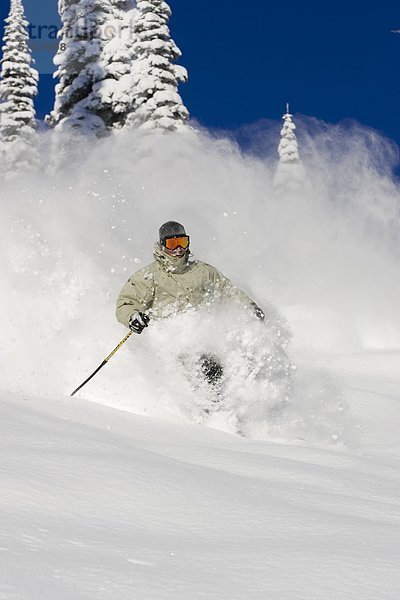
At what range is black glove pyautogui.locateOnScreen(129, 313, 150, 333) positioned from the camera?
269 inches

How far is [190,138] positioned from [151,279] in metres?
17.6

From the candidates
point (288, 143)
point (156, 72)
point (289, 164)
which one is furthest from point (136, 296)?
point (288, 143)

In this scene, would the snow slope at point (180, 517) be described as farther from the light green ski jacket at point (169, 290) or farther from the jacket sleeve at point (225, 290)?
the jacket sleeve at point (225, 290)

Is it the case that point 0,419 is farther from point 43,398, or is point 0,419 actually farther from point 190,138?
point 190,138

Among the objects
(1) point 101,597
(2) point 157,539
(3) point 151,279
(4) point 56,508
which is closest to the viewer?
(1) point 101,597

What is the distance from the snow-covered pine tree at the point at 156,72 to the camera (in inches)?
970

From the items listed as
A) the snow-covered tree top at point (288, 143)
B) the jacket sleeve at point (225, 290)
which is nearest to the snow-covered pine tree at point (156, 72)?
the snow-covered tree top at point (288, 143)

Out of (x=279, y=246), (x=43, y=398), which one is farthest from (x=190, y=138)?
(x=43, y=398)

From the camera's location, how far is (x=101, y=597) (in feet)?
6.38

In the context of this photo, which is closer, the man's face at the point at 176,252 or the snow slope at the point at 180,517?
the snow slope at the point at 180,517

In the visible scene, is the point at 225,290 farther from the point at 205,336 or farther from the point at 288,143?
the point at 288,143

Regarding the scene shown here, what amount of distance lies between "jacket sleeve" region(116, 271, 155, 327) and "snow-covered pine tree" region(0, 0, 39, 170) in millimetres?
24865

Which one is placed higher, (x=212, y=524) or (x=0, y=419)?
(x=0, y=419)

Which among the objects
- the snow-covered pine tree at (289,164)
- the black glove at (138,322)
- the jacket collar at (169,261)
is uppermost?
the snow-covered pine tree at (289,164)
